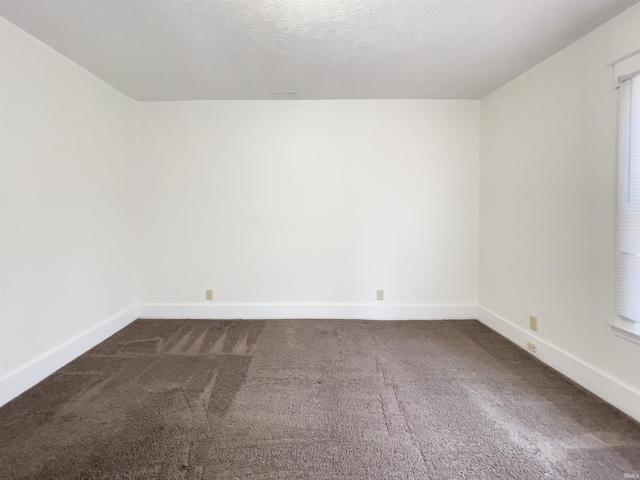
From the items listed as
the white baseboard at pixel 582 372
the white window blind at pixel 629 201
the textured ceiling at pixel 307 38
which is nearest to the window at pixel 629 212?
the white window blind at pixel 629 201

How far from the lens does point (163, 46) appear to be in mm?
1959

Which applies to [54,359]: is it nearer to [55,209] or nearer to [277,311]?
[55,209]

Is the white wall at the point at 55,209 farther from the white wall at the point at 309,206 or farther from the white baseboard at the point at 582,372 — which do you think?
the white baseboard at the point at 582,372

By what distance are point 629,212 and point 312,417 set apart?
7.37 feet

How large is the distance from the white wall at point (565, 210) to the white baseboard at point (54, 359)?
3.81m

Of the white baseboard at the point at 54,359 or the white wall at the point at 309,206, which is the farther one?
the white wall at the point at 309,206

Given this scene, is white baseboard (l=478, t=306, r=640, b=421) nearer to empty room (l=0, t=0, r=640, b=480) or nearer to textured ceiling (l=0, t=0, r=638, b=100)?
empty room (l=0, t=0, r=640, b=480)

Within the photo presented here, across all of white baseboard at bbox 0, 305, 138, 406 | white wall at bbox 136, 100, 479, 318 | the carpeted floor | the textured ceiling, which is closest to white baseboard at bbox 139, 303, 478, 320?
white wall at bbox 136, 100, 479, 318

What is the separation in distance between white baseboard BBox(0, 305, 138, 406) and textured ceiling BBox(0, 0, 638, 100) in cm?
226

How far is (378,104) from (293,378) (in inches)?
110

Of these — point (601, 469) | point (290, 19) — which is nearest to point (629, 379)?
point (601, 469)

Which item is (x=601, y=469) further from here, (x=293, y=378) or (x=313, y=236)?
(x=313, y=236)

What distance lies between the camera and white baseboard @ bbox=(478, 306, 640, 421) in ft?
5.31

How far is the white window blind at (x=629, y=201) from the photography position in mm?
1589
